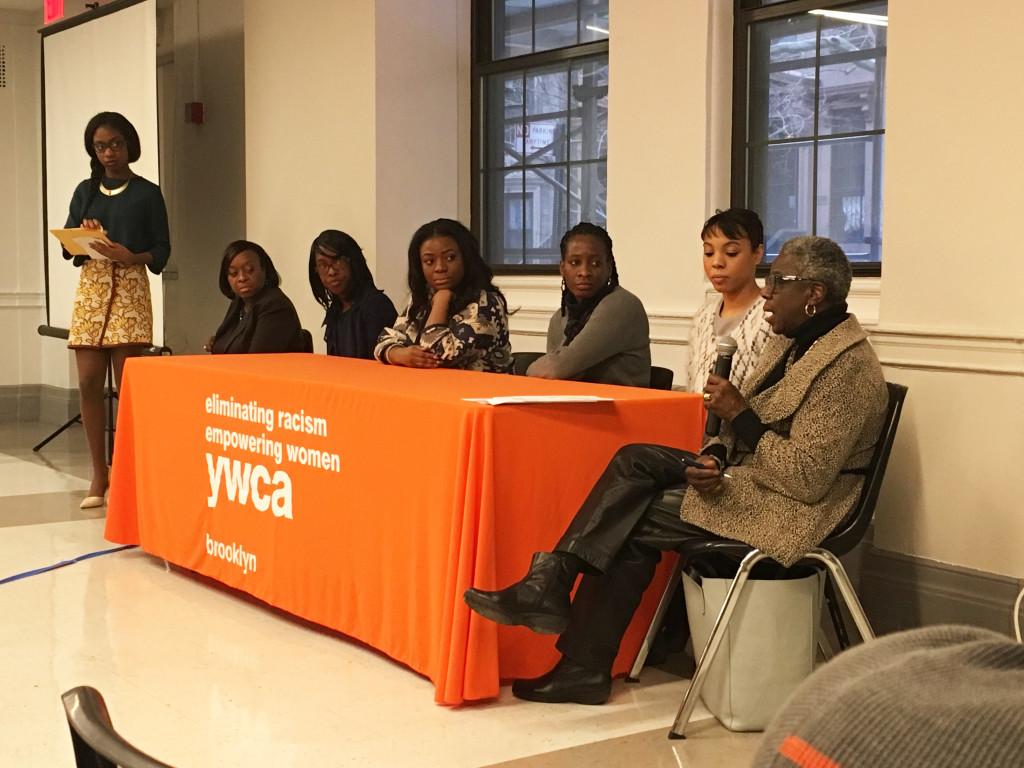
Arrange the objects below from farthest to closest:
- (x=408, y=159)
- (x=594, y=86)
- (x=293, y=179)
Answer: (x=293, y=179), (x=408, y=159), (x=594, y=86)

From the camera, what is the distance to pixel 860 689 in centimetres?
44

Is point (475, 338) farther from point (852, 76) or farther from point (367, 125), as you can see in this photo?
point (367, 125)

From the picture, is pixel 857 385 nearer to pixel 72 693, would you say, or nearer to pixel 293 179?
pixel 72 693

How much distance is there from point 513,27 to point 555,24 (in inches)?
13.4

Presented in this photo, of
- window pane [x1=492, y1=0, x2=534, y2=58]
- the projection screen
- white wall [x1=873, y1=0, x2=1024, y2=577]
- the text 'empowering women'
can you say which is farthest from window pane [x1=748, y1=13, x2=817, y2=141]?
A: the projection screen

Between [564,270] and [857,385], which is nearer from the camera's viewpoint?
[857,385]

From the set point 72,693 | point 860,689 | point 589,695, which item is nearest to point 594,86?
point 589,695

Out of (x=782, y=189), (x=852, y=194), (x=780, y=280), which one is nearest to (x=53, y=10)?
(x=782, y=189)

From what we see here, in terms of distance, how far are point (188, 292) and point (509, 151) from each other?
2.74 metres

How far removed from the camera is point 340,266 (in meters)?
4.89

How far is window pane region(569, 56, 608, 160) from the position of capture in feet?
18.4

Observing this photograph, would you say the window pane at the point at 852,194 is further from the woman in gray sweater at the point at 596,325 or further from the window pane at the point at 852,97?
the woman in gray sweater at the point at 596,325

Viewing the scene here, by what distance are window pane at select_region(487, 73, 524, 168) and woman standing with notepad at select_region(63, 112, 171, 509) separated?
5.42ft

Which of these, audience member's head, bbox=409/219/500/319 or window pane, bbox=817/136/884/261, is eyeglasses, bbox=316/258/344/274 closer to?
audience member's head, bbox=409/219/500/319
